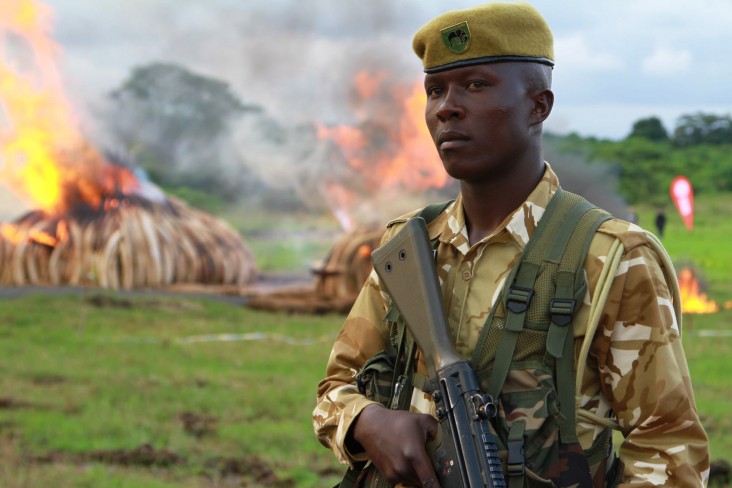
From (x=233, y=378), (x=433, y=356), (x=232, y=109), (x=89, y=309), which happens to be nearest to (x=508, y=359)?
(x=433, y=356)

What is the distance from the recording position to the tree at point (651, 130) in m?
36.1

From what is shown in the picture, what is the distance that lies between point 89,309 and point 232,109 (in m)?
9.40

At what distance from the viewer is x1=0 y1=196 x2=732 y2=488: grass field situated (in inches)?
259

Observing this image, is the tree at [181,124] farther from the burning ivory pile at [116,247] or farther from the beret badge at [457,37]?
the beret badge at [457,37]

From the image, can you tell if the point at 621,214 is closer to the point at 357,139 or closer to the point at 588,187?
the point at 588,187

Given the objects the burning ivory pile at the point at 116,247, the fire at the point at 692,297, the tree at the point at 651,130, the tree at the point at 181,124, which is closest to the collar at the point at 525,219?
the fire at the point at 692,297

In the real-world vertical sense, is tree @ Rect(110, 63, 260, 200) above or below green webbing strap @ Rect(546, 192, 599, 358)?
below

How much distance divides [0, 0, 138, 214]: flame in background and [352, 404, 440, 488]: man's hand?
14178 millimetres

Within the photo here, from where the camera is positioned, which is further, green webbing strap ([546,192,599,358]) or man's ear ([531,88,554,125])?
man's ear ([531,88,554,125])

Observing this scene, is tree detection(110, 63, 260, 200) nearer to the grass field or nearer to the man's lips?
the grass field

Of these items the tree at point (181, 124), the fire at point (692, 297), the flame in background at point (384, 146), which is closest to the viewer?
the fire at point (692, 297)

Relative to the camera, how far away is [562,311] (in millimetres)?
2059

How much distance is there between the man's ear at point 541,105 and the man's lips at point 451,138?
0.52 ft

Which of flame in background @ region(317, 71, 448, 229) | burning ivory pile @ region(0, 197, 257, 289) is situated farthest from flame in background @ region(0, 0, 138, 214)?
flame in background @ region(317, 71, 448, 229)
